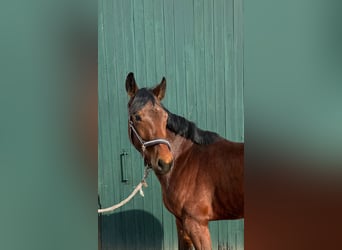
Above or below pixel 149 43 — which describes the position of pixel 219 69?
below

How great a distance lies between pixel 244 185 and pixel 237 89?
1.19ft

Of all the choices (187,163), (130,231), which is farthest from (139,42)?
(130,231)

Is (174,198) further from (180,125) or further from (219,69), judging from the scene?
(219,69)

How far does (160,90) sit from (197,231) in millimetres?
560

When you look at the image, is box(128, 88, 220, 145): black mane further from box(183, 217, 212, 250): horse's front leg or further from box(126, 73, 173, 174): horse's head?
box(183, 217, 212, 250): horse's front leg

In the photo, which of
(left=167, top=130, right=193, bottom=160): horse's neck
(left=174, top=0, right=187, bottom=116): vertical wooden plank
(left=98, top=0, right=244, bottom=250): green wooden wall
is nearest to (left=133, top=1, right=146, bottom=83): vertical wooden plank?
(left=98, top=0, right=244, bottom=250): green wooden wall

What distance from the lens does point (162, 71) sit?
1185mm

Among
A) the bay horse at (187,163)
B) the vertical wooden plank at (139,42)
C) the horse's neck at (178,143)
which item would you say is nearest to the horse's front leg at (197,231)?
the bay horse at (187,163)

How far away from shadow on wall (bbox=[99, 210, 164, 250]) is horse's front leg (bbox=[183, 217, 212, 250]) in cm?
13

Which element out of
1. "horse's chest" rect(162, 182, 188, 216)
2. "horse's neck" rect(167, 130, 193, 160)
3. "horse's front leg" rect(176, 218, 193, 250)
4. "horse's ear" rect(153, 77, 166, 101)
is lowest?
"horse's front leg" rect(176, 218, 193, 250)

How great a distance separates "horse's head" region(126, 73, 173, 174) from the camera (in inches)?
45.7
